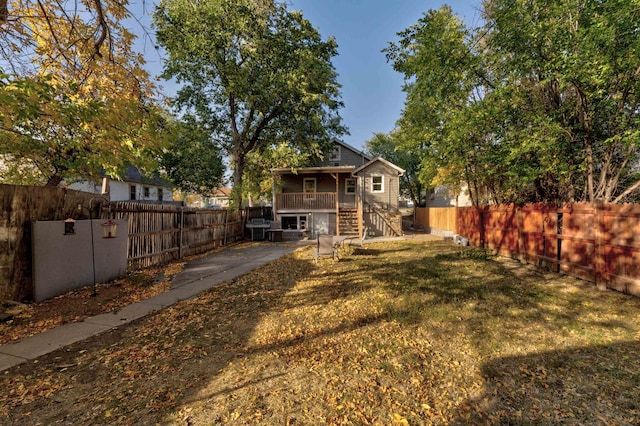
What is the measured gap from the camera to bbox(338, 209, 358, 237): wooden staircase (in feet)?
58.1

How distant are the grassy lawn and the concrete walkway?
290 mm

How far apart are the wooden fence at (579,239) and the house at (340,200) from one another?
8433 mm

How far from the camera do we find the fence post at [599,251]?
20.4 feet

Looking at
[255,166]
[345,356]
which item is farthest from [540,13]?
[255,166]

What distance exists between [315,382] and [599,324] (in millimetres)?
4773

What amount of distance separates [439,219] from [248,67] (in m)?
15.9

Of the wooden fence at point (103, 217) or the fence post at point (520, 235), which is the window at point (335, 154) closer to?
the wooden fence at point (103, 217)

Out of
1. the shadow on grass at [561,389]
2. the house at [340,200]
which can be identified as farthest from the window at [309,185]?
the shadow on grass at [561,389]

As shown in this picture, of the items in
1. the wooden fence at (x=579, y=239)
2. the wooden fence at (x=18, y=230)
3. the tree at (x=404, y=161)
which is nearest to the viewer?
the wooden fence at (x=18, y=230)

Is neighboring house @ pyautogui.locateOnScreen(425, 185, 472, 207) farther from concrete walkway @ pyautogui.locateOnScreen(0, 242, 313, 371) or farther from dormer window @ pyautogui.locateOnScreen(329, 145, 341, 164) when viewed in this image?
concrete walkway @ pyautogui.locateOnScreen(0, 242, 313, 371)

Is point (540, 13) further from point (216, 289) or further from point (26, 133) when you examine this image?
point (26, 133)

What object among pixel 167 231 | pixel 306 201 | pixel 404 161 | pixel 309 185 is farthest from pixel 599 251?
pixel 404 161

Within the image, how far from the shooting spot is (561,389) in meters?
2.99

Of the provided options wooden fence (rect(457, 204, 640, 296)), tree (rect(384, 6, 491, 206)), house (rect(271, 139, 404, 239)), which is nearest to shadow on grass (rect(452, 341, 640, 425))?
wooden fence (rect(457, 204, 640, 296))
